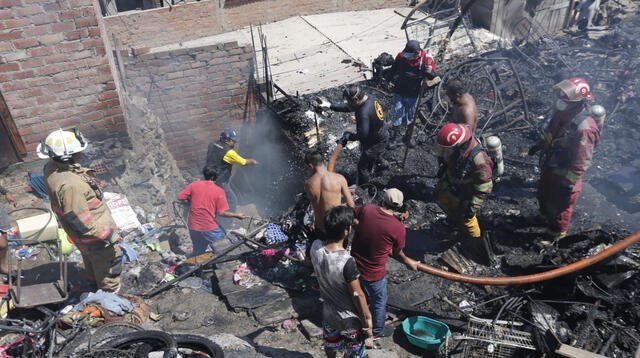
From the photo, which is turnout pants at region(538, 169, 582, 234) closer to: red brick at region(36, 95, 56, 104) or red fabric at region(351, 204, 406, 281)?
red fabric at region(351, 204, 406, 281)

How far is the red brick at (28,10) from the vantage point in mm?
5617

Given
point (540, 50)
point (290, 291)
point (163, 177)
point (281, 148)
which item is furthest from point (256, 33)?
point (290, 291)

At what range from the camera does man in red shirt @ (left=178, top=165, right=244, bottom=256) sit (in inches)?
243

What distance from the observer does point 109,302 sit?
4867mm

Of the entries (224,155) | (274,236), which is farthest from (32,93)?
(274,236)

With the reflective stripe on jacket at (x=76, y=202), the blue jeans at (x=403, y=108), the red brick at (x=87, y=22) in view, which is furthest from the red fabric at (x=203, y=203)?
the blue jeans at (x=403, y=108)

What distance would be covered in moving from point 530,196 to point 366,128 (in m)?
2.79

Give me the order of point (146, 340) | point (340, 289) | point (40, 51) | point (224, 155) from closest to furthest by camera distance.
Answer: point (340, 289) → point (146, 340) → point (40, 51) → point (224, 155)

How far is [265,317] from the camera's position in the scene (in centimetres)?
518

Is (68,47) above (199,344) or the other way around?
above

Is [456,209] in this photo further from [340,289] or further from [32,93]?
[32,93]

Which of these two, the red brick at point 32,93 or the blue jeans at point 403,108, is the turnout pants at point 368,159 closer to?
the blue jeans at point 403,108

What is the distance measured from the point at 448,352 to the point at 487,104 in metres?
5.68

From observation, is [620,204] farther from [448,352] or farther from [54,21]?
[54,21]
